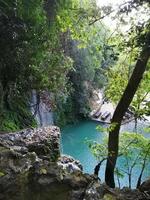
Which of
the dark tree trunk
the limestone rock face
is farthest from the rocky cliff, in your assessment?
the dark tree trunk

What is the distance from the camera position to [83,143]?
76.3 ft

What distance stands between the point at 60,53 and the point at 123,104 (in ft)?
23.1

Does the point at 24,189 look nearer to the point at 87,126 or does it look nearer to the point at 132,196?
the point at 132,196

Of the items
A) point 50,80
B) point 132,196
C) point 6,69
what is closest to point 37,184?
point 132,196

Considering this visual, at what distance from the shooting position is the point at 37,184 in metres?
4.98

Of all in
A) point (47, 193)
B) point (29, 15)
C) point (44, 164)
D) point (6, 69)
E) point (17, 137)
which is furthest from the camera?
point (6, 69)

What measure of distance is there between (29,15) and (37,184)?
22.1 feet

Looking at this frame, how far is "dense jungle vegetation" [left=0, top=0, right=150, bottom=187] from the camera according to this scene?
7.66 m

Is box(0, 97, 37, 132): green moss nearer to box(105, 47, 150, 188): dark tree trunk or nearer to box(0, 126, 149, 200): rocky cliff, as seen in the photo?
box(105, 47, 150, 188): dark tree trunk

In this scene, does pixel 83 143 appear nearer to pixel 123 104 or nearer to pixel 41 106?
pixel 41 106

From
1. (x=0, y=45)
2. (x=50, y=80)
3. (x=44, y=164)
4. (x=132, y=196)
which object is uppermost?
(x=0, y=45)

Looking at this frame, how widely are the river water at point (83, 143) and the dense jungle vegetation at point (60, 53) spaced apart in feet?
13.7

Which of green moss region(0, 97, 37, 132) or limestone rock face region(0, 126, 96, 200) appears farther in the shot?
green moss region(0, 97, 37, 132)

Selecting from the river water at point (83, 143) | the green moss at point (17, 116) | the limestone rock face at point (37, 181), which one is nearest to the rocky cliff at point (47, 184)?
the limestone rock face at point (37, 181)
